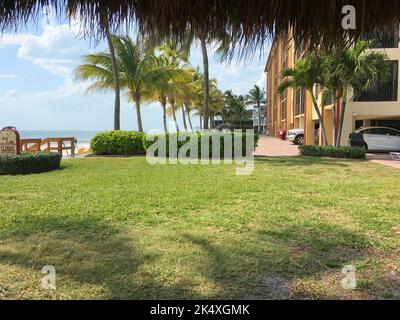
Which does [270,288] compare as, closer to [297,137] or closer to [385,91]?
[385,91]

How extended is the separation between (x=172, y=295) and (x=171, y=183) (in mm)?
5697

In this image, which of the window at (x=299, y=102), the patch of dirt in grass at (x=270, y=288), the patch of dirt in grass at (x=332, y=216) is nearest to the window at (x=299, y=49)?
the patch of dirt in grass at (x=270, y=288)

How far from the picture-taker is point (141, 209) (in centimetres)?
631

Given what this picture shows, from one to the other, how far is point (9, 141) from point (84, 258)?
963 cm

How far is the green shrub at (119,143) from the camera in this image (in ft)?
57.4

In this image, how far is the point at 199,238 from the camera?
4816mm

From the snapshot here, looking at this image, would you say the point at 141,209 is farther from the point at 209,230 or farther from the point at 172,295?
the point at 172,295

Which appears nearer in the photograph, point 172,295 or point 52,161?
point 172,295

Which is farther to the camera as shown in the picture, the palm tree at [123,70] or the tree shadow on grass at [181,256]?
the palm tree at [123,70]

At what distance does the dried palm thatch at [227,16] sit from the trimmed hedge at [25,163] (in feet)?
30.5

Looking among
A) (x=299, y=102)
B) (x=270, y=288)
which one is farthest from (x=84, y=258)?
(x=299, y=102)

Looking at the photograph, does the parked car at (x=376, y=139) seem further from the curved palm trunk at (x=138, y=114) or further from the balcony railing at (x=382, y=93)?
the curved palm trunk at (x=138, y=114)
